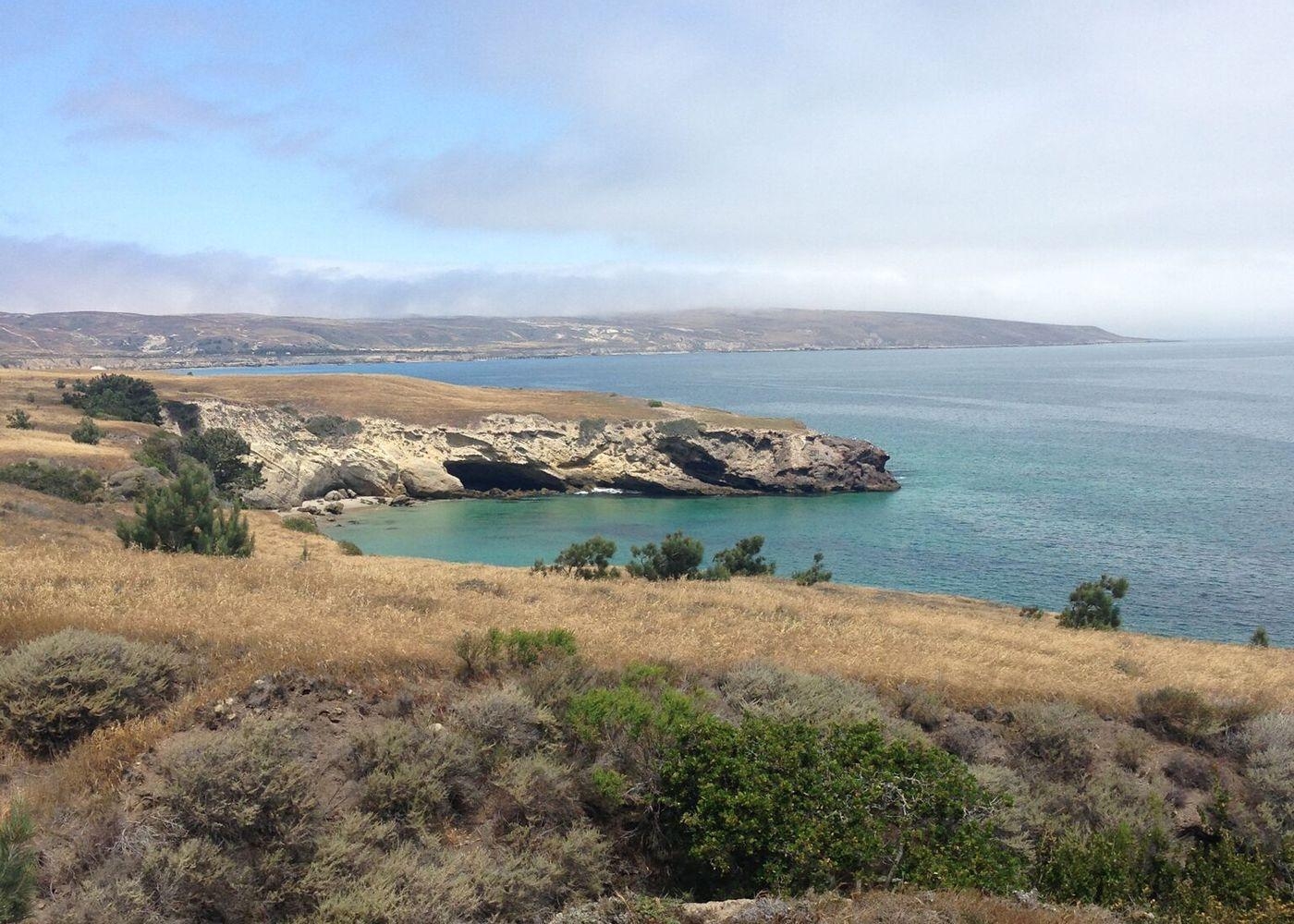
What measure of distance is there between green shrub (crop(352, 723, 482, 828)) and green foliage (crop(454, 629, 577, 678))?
1456mm

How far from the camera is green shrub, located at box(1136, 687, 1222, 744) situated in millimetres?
9430

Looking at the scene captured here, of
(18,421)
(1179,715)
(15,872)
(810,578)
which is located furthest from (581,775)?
(18,421)

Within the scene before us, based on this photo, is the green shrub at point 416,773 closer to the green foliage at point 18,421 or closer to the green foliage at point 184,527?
the green foliage at point 184,527

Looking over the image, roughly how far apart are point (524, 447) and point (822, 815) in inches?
2250

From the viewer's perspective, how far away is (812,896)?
17.9 ft

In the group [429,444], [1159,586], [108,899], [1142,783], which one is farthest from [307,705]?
[429,444]

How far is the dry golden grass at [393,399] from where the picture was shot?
63.0 m

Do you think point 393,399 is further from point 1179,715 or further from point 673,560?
point 1179,715

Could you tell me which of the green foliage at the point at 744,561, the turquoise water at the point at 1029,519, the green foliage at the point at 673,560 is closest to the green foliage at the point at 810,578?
the green foliage at the point at 744,561

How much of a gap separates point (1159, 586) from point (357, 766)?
37.5 metres

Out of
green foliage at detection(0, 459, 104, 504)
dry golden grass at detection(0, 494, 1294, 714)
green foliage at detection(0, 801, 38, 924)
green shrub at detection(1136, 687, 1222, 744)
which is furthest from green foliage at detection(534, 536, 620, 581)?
green foliage at detection(0, 801, 38, 924)

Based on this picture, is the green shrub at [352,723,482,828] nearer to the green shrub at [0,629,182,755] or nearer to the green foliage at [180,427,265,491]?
the green shrub at [0,629,182,755]

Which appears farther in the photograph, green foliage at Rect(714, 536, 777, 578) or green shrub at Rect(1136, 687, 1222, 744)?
green foliage at Rect(714, 536, 777, 578)

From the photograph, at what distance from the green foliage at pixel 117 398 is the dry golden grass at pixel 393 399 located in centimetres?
319
